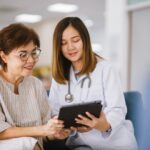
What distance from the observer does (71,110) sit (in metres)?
1.51

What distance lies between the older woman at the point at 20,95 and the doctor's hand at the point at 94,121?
0.11 meters

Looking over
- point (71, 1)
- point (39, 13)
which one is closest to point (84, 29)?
point (71, 1)

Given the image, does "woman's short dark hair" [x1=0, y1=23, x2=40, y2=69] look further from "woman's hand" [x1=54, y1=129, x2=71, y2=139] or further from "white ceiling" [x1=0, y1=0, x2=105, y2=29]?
"white ceiling" [x1=0, y1=0, x2=105, y2=29]

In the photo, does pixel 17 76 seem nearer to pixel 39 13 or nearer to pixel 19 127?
pixel 19 127

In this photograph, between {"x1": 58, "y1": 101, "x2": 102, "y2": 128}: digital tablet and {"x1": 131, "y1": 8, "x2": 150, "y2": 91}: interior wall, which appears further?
{"x1": 131, "y1": 8, "x2": 150, "y2": 91}: interior wall

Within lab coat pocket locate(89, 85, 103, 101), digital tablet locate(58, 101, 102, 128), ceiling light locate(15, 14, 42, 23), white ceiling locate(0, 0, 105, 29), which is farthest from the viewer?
ceiling light locate(15, 14, 42, 23)

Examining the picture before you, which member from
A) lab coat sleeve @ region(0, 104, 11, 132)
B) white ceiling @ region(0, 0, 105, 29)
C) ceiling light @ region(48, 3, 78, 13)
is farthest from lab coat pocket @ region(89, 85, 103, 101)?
ceiling light @ region(48, 3, 78, 13)

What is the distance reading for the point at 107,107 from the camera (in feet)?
5.97

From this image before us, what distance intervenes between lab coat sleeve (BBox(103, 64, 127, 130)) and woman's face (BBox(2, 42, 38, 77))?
0.42 metres

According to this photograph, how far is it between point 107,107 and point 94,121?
0.21m

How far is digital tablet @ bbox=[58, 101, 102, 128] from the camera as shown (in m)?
1.49

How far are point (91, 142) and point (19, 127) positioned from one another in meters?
0.45

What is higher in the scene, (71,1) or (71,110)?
(71,1)

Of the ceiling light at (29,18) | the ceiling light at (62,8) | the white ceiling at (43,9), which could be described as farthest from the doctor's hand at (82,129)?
the ceiling light at (29,18)
